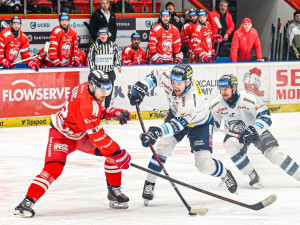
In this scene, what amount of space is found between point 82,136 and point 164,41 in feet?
22.3

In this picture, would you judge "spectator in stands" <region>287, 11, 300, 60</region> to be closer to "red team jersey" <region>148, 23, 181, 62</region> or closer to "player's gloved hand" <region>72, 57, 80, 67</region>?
"red team jersey" <region>148, 23, 181, 62</region>

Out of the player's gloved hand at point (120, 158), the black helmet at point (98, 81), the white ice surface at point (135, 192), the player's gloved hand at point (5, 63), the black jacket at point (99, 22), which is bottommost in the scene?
the white ice surface at point (135, 192)

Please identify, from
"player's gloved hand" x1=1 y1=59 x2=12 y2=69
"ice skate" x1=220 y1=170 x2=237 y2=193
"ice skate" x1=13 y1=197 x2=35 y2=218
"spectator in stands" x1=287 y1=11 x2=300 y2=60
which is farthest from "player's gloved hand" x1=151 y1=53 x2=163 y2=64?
"ice skate" x1=13 y1=197 x2=35 y2=218

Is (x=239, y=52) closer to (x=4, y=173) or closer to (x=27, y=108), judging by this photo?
(x=27, y=108)

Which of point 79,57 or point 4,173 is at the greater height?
point 79,57

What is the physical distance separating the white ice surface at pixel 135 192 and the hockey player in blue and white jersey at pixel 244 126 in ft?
0.66

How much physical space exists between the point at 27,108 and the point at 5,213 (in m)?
5.70

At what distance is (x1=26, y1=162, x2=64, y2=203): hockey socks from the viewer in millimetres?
5949

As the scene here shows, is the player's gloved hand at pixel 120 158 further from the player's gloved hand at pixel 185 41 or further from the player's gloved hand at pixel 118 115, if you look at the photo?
the player's gloved hand at pixel 185 41

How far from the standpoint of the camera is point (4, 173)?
8.04m

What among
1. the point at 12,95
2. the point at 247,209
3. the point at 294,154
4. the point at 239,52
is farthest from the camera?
the point at 239,52

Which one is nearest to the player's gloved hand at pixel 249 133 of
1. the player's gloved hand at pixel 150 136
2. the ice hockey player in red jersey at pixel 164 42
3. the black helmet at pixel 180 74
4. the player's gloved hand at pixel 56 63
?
the black helmet at pixel 180 74

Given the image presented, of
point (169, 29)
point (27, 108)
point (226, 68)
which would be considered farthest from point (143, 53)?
Answer: point (27, 108)

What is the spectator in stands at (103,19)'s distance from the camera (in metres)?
12.8
